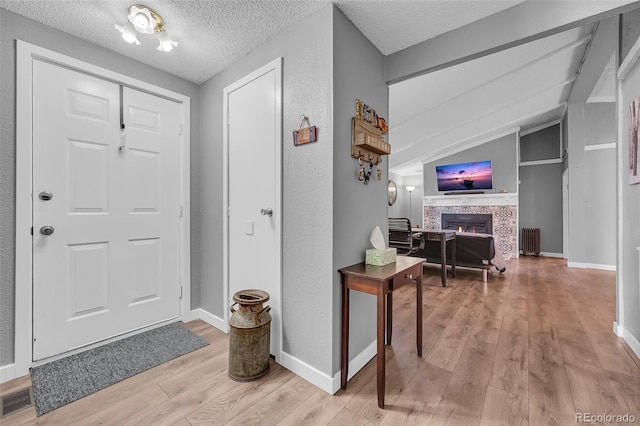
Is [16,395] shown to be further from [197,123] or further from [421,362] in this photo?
[421,362]

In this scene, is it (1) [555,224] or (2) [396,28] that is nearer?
(2) [396,28]

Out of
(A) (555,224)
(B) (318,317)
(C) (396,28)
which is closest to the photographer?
(B) (318,317)

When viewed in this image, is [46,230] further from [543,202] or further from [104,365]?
[543,202]

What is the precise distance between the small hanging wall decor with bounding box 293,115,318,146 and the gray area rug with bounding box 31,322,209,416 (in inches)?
69.4

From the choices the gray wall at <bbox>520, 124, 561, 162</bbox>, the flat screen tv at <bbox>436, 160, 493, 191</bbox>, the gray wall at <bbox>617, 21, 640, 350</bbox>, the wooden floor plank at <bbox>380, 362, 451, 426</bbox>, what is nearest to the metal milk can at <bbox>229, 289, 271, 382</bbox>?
the wooden floor plank at <bbox>380, 362, 451, 426</bbox>

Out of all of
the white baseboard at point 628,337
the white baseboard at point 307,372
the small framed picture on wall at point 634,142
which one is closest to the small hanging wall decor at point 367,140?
the white baseboard at point 307,372

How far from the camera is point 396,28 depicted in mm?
1846

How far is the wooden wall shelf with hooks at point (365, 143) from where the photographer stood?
1.77 m

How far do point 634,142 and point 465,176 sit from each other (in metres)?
4.98

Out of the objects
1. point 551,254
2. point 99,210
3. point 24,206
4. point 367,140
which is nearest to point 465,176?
point 551,254

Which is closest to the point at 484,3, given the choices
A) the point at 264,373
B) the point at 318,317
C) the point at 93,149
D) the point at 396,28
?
the point at 396,28

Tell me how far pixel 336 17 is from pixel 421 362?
A: 2355 mm

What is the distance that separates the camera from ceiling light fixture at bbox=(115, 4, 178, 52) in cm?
165

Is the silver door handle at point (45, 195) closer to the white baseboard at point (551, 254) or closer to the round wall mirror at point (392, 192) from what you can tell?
the round wall mirror at point (392, 192)
